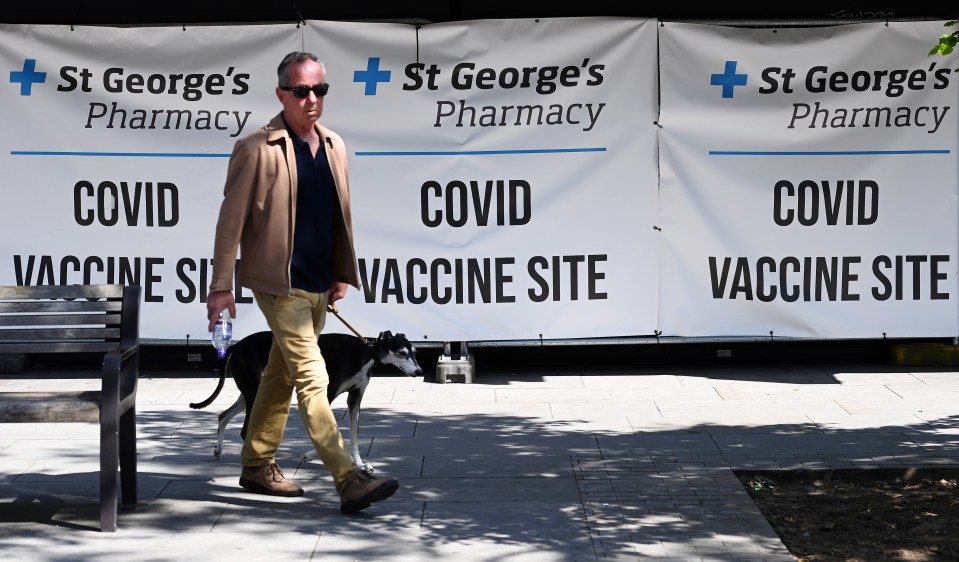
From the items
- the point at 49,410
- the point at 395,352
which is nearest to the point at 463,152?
the point at 395,352

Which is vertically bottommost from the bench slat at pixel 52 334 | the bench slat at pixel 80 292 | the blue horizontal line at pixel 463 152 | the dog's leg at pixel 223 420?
the dog's leg at pixel 223 420

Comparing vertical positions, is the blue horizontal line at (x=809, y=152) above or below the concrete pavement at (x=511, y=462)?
above

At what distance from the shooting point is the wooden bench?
5707mm

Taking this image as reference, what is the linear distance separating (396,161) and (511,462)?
11.4ft

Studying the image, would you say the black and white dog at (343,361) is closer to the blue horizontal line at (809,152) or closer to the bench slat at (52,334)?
the bench slat at (52,334)

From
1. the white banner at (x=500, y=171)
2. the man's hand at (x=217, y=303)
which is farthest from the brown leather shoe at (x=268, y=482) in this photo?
the white banner at (x=500, y=171)

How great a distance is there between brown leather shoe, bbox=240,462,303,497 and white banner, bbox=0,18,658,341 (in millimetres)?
3545

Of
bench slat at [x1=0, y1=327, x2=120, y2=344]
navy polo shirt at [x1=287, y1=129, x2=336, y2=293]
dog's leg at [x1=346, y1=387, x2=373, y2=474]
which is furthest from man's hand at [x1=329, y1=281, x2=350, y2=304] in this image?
bench slat at [x1=0, y1=327, x2=120, y2=344]

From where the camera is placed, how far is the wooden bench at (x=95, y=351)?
571cm

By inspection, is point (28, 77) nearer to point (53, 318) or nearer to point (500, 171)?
point (500, 171)

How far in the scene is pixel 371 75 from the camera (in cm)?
989

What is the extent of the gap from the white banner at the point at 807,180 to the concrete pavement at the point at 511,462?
599mm

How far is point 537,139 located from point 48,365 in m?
4.30

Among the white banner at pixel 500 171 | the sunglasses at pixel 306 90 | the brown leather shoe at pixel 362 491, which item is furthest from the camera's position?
the white banner at pixel 500 171
